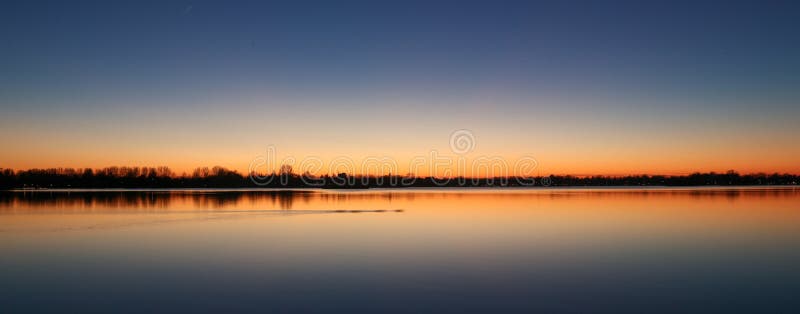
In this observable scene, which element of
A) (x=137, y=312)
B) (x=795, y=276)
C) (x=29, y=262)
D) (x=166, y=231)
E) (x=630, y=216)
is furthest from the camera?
(x=630, y=216)

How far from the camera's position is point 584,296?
9.34 metres

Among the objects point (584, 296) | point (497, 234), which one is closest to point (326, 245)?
point (497, 234)

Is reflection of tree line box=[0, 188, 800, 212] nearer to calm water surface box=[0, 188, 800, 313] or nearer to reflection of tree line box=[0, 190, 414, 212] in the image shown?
reflection of tree line box=[0, 190, 414, 212]

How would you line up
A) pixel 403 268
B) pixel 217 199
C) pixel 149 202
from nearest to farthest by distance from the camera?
1. pixel 403 268
2. pixel 149 202
3. pixel 217 199

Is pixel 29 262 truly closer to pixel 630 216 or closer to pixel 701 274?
pixel 701 274

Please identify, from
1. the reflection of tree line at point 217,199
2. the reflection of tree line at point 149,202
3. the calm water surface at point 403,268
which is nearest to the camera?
the calm water surface at point 403,268

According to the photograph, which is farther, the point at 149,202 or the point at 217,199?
the point at 217,199

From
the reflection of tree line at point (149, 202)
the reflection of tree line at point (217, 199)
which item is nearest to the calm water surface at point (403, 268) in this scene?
Result: the reflection of tree line at point (217, 199)

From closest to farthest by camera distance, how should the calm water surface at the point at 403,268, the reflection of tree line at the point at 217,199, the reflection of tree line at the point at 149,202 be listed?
the calm water surface at the point at 403,268 → the reflection of tree line at the point at 149,202 → the reflection of tree line at the point at 217,199

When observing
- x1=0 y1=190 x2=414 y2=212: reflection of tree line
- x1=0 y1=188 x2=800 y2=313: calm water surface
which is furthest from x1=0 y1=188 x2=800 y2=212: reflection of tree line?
x1=0 y1=188 x2=800 y2=313: calm water surface

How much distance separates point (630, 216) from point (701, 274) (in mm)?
16044

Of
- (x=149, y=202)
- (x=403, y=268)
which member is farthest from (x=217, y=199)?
(x=403, y=268)

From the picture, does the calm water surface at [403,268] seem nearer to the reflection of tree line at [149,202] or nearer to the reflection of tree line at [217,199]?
the reflection of tree line at [217,199]

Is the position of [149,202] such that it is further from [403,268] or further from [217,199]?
[403,268]
